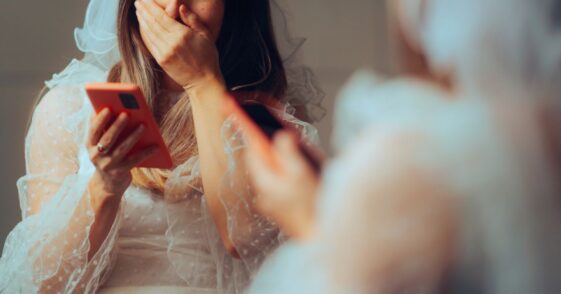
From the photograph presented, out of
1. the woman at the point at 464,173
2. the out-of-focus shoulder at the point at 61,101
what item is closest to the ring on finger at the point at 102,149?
the out-of-focus shoulder at the point at 61,101

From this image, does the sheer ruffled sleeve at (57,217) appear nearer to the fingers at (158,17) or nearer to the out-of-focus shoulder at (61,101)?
the out-of-focus shoulder at (61,101)

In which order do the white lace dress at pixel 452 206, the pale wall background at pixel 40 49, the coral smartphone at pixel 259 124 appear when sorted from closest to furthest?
the white lace dress at pixel 452 206
the coral smartphone at pixel 259 124
the pale wall background at pixel 40 49

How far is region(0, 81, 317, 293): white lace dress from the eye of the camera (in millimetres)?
815

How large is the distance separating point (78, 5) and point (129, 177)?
0.23 metres

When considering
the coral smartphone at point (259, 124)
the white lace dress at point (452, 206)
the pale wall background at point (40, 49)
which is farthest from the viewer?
the pale wall background at point (40, 49)

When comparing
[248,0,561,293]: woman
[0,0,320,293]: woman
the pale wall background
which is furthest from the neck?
[248,0,561,293]: woman

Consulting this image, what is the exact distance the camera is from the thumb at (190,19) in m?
0.73

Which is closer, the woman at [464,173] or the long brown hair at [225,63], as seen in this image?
the woman at [464,173]

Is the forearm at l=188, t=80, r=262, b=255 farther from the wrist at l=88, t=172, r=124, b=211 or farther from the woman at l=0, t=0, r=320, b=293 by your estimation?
the wrist at l=88, t=172, r=124, b=211

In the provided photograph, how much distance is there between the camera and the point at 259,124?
696 millimetres

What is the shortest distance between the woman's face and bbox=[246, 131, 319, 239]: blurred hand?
133mm

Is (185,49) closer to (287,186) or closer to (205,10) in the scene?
(205,10)

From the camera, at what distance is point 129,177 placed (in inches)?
31.0

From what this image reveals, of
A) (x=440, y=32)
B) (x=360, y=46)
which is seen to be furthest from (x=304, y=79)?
(x=440, y=32)
